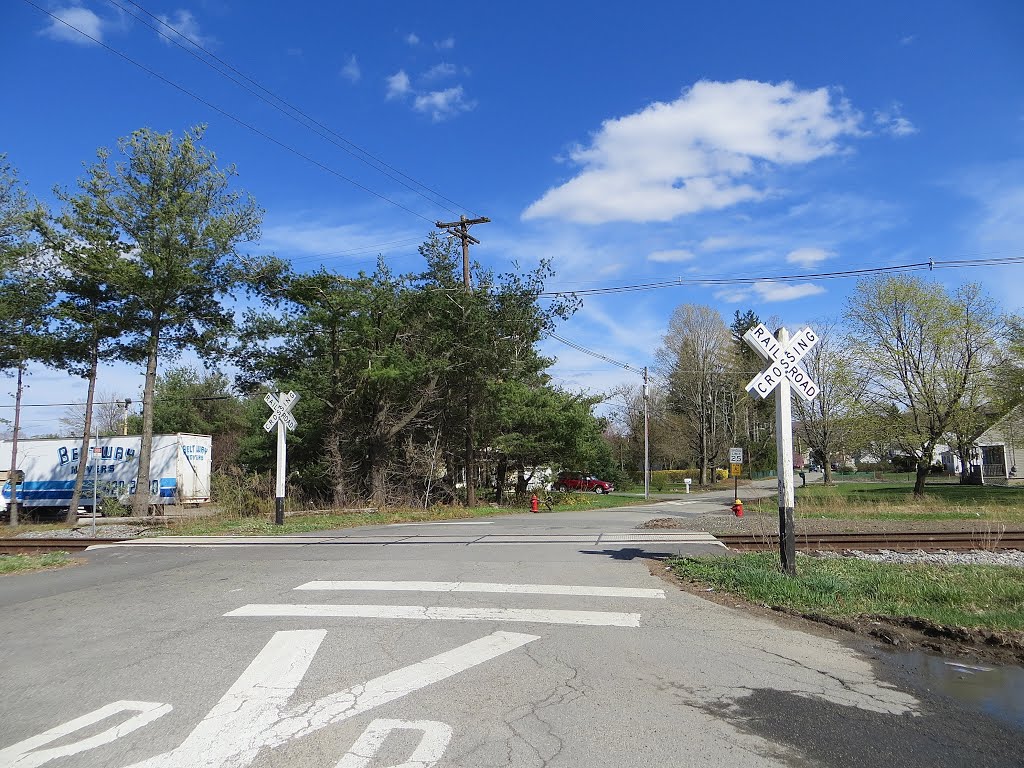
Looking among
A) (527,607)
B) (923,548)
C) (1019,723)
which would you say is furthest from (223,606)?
(923,548)

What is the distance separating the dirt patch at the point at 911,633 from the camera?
20.9ft

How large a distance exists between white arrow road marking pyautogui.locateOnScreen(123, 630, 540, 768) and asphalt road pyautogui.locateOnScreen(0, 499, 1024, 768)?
2 cm

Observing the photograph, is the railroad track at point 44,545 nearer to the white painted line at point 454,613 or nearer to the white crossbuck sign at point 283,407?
the white crossbuck sign at point 283,407

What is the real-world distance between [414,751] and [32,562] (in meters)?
12.0

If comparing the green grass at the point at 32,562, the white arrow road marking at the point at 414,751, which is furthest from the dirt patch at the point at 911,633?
the green grass at the point at 32,562

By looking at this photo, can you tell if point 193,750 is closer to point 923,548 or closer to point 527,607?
point 527,607

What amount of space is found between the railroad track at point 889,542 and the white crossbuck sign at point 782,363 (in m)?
4.60

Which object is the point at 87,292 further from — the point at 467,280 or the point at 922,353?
the point at 922,353

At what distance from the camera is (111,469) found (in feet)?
91.6

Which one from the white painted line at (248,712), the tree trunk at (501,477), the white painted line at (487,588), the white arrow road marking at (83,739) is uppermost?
the tree trunk at (501,477)

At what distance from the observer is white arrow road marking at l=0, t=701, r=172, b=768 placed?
4289mm

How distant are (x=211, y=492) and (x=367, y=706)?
26546 millimetres

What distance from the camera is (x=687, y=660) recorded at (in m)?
6.12

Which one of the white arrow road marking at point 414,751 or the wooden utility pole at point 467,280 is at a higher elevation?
the wooden utility pole at point 467,280
